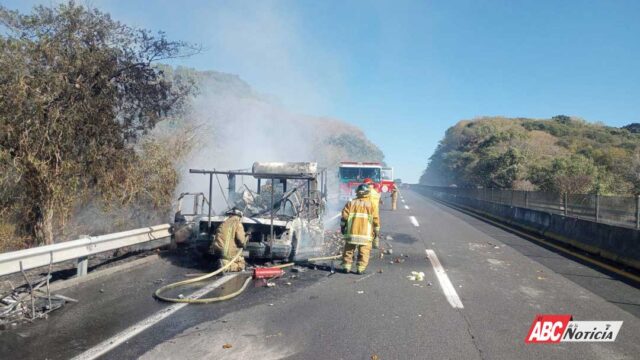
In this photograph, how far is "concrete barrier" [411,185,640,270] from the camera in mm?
9281

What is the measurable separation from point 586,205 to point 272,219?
10218mm

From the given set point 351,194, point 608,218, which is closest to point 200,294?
point 608,218

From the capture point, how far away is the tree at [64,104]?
848 centimetres

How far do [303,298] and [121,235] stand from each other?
3527mm

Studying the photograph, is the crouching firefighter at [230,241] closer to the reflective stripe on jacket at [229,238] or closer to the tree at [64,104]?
the reflective stripe on jacket at [229,238]

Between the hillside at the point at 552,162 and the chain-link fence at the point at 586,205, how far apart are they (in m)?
9.46

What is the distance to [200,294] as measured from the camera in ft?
20.6

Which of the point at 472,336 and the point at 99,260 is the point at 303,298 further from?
the point at 99,260

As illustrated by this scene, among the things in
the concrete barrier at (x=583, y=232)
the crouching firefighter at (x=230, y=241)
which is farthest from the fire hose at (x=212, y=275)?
the concrete barrier at (x=583, y=232)

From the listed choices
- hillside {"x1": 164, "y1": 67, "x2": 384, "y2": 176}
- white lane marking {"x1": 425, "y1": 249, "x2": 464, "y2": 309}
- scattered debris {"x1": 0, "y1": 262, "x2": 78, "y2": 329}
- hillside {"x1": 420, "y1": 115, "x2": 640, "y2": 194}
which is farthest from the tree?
hillside {"x1": 420, "y1": 115, "x2": 640, "y2": 194}

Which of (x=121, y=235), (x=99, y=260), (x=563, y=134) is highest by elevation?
(x=563, y=134)

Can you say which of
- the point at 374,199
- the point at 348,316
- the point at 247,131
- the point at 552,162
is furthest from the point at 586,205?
the point at 247,131

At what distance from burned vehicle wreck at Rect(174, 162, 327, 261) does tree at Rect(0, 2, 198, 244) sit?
2.49 metres

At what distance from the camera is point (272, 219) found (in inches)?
310
